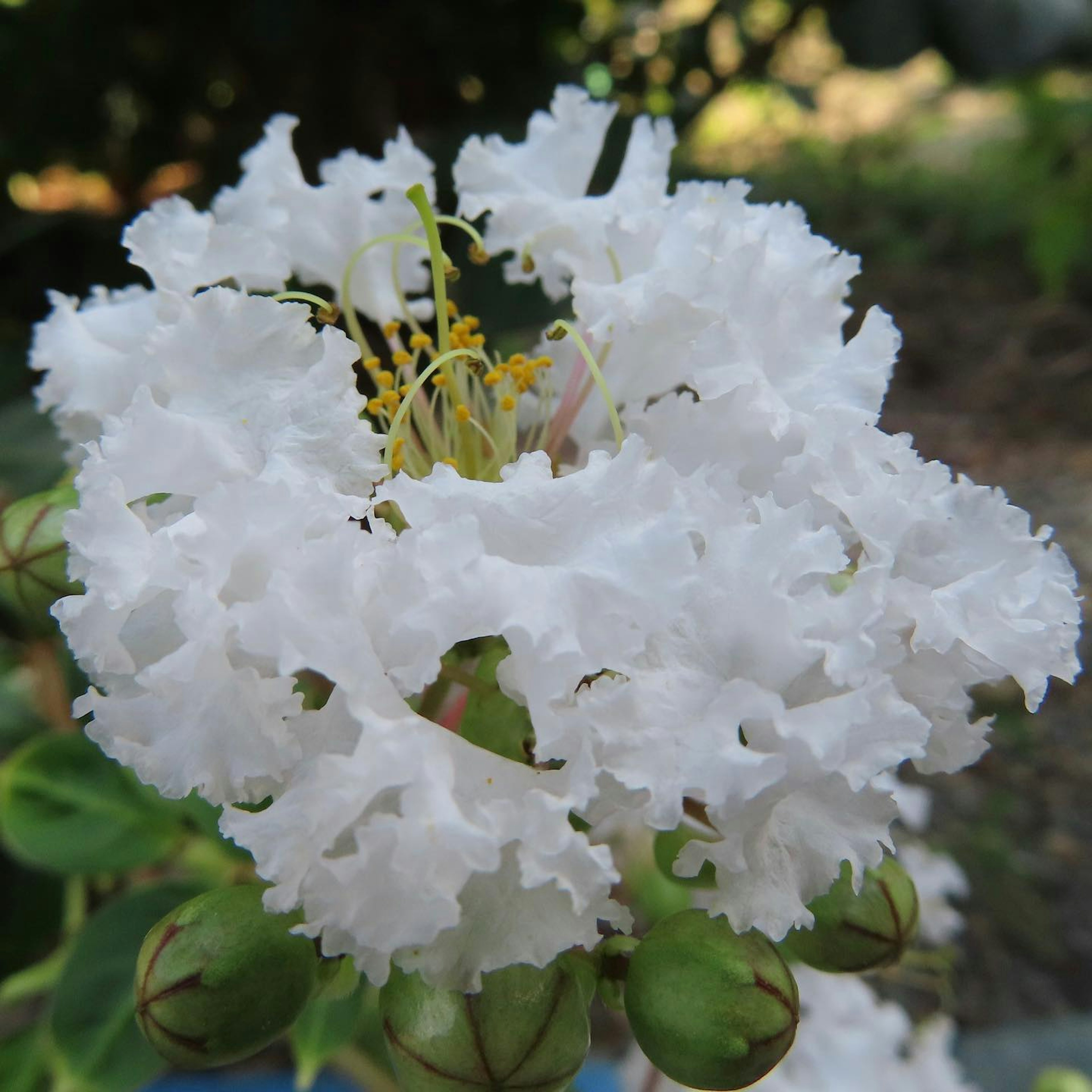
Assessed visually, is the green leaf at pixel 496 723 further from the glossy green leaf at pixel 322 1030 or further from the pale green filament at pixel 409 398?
the glossy green leaf at pixel 322 1030

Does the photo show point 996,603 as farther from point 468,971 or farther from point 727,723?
point 468,971

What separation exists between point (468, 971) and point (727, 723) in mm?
140

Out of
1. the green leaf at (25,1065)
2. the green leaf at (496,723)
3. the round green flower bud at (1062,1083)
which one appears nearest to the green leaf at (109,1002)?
the green leaf at (25,1065)

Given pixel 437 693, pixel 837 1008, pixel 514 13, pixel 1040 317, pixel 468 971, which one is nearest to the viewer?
pixel 468 971

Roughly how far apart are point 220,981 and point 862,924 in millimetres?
298

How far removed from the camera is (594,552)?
0.47m

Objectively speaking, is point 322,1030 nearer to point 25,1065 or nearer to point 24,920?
point 25,1065

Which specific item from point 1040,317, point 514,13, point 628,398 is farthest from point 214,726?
point 1040,317

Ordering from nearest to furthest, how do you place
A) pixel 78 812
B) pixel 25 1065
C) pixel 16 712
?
pixel 78 812
pixel 25 1065
pixel 16 712

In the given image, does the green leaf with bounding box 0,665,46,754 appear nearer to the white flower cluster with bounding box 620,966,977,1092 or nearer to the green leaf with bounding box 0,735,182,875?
the green leaf with bounding box 0,735,182,875

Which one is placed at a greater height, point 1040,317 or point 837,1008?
point 837,1008

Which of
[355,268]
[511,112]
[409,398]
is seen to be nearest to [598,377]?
[409,398]

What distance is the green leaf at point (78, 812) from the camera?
2.56 feet

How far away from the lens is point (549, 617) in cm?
46
